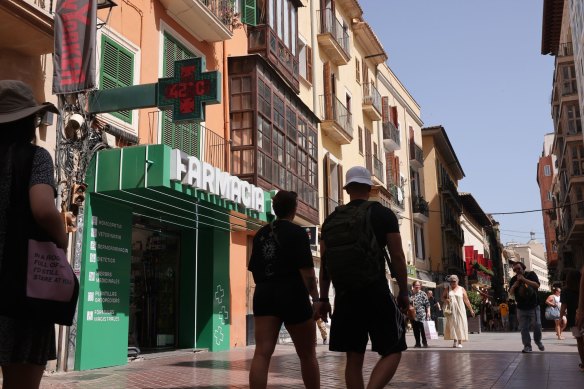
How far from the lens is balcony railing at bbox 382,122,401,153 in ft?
113

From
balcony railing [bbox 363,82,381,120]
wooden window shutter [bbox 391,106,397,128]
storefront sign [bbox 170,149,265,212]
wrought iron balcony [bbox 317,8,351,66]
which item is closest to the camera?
storefront sign [bbox 170,149,265,212]

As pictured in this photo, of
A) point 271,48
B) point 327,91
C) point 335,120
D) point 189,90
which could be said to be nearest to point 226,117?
point 271,48

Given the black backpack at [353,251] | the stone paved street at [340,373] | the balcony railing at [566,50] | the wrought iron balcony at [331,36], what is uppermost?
the balcony railing at [566,50]

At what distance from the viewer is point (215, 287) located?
49.7 ft

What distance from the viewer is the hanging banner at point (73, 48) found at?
9.72 meters

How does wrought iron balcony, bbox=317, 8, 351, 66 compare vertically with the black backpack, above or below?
above

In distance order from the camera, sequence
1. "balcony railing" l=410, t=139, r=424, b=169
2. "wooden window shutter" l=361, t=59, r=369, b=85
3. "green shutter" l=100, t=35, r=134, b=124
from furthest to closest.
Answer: "balcony railing" l=410, t=139, r=424, b=169
"wooden window shutter" l=361, t=59, r=369, b=85
"green shutter" l=100, t=35, r=134, b=124

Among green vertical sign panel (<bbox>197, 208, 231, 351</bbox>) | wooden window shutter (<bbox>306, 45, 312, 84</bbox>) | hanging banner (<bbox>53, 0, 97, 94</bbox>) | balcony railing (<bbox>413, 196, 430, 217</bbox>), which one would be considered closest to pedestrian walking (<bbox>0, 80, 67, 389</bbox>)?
hanging banner (<bbox>53, 0, 97, 94</bbox>)

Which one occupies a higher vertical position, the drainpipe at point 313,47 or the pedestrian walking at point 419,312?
the drainpipe at point 313,47

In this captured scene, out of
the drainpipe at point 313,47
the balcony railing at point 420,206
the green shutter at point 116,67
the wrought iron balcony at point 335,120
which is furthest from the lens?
the balcony railing at point 420,206

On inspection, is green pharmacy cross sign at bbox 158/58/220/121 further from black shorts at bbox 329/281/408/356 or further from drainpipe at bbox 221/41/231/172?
black shorts at bbox 329/281/408/356

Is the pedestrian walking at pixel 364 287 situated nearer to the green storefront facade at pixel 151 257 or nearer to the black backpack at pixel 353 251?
the black backpack at pixel 353 251

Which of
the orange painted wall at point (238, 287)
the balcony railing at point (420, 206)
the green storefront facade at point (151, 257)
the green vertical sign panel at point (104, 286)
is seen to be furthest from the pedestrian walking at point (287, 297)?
the balcony railing at point (420, 206)

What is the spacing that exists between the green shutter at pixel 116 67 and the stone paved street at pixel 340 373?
4803 millimetres
